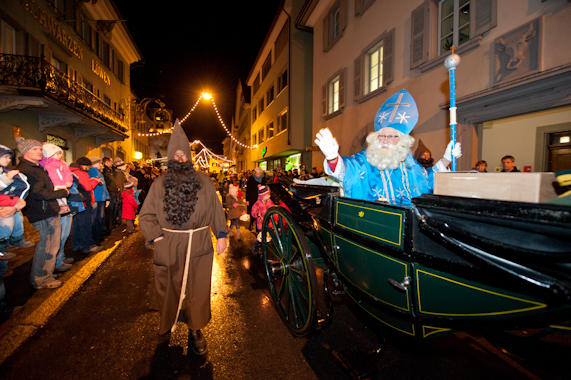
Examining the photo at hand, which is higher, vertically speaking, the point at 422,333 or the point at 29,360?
the point at 422,333

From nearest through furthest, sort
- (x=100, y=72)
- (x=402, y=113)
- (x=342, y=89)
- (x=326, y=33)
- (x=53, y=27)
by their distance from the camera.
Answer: (x=402, y=113) → (x=53, y=27) → (x=342, y=89) → (x=326, y=33) → (x=100, y=72)

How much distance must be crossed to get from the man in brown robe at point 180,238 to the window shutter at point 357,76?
879 centimetres

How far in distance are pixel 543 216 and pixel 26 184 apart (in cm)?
453

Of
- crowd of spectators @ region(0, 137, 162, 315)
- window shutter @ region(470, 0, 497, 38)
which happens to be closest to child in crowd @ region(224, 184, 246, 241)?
crowd of spectators @ region(0, 137, 162, 315)

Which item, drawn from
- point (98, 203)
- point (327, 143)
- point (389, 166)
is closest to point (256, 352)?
point (327, 143)

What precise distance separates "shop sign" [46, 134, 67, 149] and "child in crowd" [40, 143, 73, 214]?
28.8 ft

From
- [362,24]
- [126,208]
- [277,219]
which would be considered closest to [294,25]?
[362,24]

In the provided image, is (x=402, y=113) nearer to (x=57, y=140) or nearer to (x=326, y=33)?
(x=326, y=33)

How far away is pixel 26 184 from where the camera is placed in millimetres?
2984

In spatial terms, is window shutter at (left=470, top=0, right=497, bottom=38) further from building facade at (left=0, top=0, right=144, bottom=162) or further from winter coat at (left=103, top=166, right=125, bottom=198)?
building facade at (left=0, top=0, right=144, bottom=162)

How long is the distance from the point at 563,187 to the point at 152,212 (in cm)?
286

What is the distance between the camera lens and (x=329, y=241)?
2.33 metres

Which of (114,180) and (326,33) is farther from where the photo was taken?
(326,33)

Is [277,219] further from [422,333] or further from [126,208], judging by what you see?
[126,208]
